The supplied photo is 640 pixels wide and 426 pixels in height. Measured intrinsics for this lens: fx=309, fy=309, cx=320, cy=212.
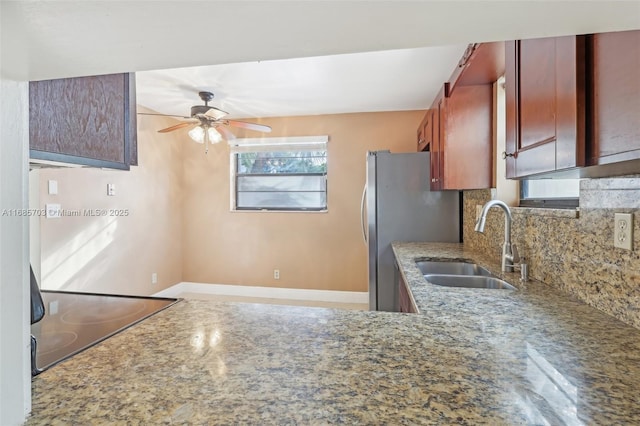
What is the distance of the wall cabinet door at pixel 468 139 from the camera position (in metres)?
2.12

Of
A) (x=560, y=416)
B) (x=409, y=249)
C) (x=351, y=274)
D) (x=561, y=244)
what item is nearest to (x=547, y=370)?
(x=560, y=416)

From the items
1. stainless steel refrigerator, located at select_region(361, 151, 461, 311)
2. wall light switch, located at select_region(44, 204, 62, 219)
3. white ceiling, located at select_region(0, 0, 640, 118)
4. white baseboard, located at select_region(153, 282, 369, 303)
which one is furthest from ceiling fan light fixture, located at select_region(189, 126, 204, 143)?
white ceiling, located at select_region(0, 0, 640, 118)

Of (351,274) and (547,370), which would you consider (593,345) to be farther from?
(351,274)

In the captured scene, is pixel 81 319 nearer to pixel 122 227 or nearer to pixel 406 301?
pixel 406 301

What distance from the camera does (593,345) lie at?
0.77 meters

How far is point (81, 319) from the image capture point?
43.5 inches

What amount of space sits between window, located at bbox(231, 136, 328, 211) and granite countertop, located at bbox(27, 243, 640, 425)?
3.13m

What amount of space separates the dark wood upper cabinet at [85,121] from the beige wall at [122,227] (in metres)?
1.62

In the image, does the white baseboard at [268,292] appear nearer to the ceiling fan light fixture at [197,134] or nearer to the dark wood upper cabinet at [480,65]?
the ceiling fan light fixture at [197,134]

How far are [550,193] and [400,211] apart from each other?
1247 millimetres

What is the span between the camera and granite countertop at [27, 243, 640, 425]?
509mm

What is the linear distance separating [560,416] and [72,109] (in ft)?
3.67

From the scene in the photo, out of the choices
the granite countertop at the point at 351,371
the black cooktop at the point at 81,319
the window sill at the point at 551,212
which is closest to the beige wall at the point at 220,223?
the black cooktop at the point at 81,319

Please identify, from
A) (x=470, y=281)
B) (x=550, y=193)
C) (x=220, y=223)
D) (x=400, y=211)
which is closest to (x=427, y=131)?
(x=400, y=211)
